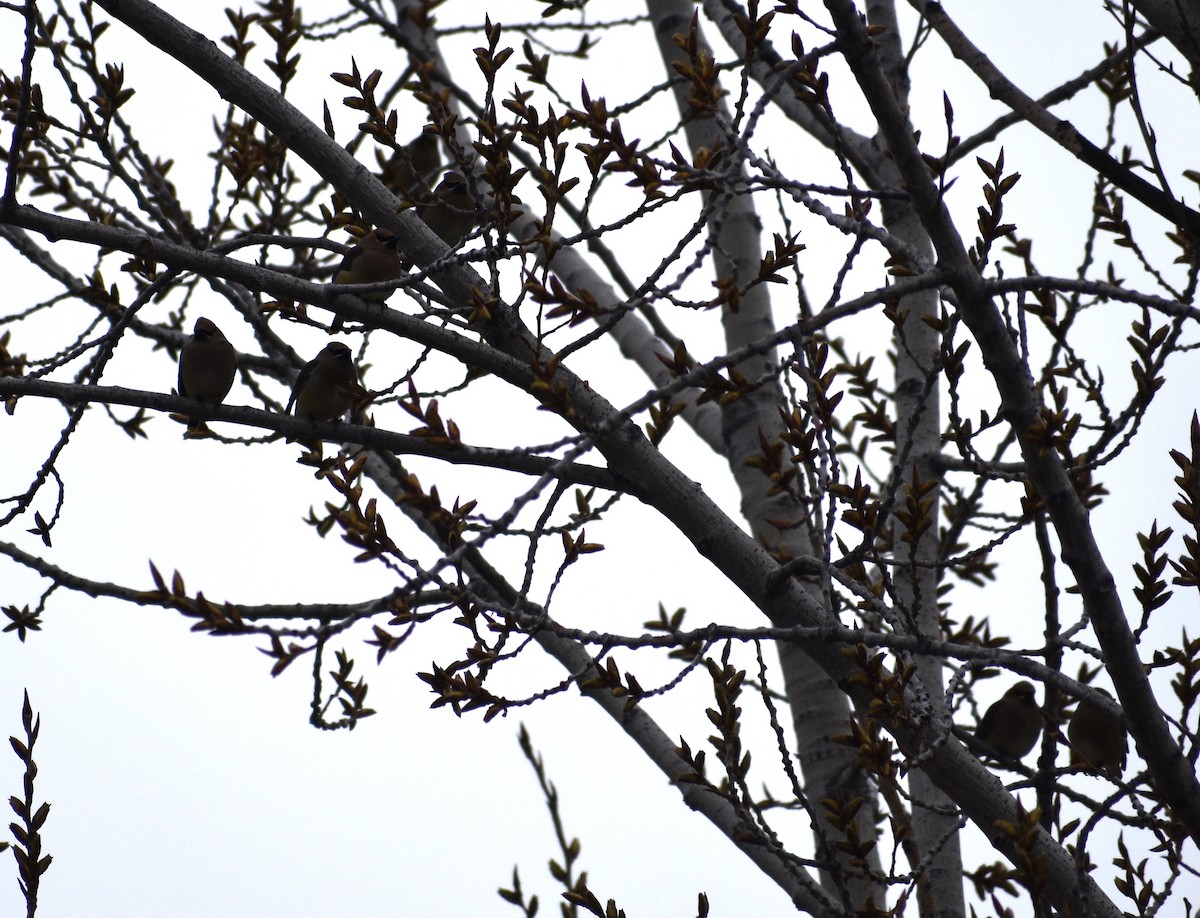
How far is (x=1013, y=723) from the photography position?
5.59 meters

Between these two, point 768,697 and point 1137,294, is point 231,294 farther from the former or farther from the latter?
point 1137,294

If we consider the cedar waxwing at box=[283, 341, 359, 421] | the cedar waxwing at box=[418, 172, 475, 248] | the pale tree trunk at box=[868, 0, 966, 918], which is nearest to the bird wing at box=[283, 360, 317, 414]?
the cedar waxwing at box=[283, 341, 359, 421]

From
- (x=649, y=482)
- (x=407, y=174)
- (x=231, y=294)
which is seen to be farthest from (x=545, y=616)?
(x=407, y=174)

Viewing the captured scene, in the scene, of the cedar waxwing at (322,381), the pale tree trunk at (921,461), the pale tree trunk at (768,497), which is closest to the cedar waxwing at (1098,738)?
the pale tree trunk at (921,461)

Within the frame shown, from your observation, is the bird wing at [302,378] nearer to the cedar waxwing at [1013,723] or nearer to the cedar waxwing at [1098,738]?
the cedar waxwing at [1013,723]

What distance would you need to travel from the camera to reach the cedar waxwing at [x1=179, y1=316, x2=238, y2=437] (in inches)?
177

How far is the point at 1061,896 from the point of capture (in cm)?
287

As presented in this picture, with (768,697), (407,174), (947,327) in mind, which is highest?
(407,174)

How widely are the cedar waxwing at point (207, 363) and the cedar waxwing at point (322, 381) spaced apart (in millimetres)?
257

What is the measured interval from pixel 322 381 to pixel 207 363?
1.46 ft

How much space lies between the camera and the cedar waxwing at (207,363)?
14.8ft

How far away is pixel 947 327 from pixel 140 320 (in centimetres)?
303

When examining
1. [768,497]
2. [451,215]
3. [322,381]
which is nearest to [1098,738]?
[768,497]

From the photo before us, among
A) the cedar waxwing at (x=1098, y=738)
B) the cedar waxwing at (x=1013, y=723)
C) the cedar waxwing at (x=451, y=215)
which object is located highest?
the cedar waxwing at (x=451, y=215)
